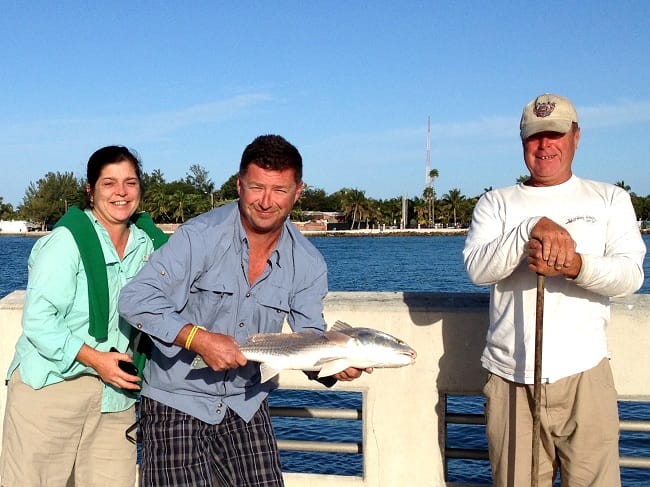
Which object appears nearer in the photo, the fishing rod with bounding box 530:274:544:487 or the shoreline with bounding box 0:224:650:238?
the fishing rod with bounding box 530:274:544:487

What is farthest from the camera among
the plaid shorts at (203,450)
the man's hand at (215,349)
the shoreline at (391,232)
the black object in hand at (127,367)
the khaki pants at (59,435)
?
the shoreline at (391,232)

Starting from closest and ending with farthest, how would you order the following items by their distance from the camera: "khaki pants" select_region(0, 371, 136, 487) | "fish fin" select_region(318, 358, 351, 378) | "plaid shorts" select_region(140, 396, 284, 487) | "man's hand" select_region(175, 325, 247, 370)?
"man's hand" select_region(175, 325, 247, 370), "fish fin" select_region(318, 358, 351, 378), "plaid shorts" select_region(140, 396, 284, 487), "khaki pants" select_region(0, 371, 136, 487)

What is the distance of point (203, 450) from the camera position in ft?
11.8

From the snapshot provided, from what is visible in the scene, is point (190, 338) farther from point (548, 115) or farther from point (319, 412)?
point (548, 115)

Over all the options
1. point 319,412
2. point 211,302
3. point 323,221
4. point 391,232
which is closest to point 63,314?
point 211,302

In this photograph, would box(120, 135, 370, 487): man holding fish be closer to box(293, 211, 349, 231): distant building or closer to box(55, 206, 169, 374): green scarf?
box(55, 206, 169, 374): green scarf

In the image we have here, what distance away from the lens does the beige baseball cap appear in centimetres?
360

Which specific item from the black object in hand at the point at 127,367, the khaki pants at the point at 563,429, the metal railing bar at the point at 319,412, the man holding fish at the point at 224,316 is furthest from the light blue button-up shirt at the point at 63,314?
the khaki pants at the point at 563,429

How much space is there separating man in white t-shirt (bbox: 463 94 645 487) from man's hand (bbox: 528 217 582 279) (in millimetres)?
66

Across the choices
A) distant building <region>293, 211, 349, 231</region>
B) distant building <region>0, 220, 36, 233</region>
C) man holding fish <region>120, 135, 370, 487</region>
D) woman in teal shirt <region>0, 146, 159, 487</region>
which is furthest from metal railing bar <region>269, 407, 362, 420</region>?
distant building <region>0, 220, 36, 233</region>

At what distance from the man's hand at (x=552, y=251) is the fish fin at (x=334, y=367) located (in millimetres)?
967

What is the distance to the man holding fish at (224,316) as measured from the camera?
346cm

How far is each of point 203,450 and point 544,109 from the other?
2388 millimetres

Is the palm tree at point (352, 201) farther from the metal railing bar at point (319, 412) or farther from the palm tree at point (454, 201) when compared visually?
the metal railing bar at point (319, 412)
